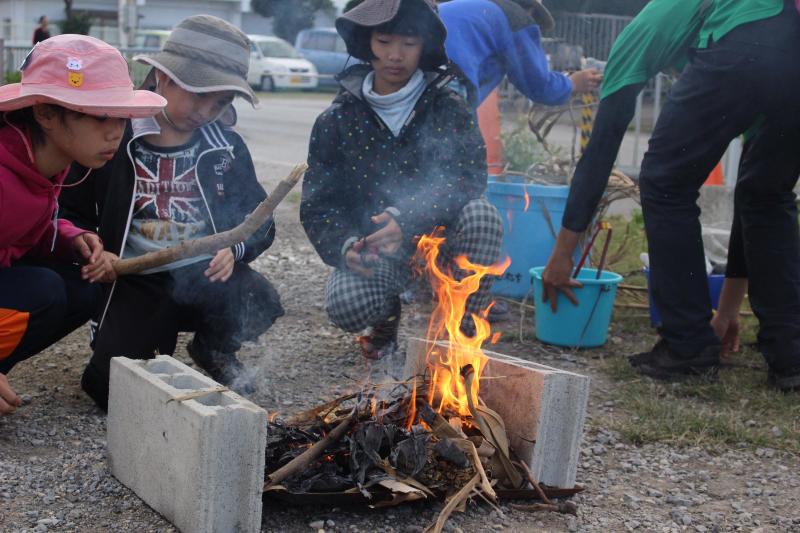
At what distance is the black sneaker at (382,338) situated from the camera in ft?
14.1

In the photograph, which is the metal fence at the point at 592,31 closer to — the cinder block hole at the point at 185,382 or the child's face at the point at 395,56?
the child's face at the point at 395,56

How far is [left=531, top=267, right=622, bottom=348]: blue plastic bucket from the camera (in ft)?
15.0

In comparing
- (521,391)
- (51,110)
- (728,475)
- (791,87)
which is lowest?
(728,475)

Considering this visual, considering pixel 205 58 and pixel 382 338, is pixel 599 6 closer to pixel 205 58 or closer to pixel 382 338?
pixel 382 338

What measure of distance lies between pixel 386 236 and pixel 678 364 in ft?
4.60

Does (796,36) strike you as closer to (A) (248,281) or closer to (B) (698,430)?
(B) (698,430)

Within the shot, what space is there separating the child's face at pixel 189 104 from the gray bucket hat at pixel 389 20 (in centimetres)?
73

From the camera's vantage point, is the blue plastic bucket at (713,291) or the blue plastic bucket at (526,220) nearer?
the blue plastic bucket at (713,291)

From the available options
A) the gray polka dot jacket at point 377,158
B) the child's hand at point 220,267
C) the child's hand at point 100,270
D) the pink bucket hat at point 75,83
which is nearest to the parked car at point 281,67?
the gray polka dot jacket at point 377,158

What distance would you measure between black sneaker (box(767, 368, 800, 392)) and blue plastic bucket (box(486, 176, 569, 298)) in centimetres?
156

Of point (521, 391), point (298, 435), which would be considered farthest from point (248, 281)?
point (521, 391)

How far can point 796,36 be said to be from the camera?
372 cm

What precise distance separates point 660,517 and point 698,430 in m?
0.81

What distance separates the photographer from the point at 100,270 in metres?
3.32
